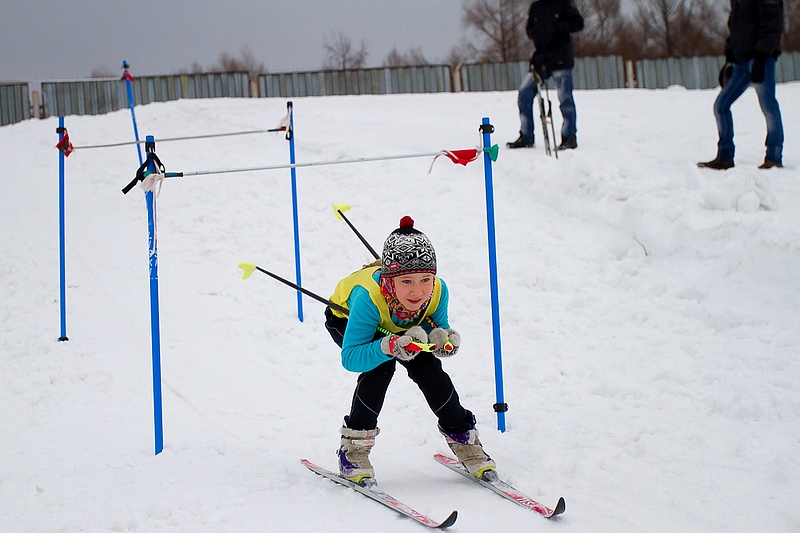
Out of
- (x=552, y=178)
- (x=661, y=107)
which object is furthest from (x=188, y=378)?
(x=661, y=107)

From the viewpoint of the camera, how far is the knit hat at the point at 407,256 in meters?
2.96

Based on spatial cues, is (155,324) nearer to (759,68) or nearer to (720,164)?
(720,164)

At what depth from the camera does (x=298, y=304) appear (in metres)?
5.84

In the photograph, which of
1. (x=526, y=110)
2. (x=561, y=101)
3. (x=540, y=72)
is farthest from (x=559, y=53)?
(x=526, y=110)

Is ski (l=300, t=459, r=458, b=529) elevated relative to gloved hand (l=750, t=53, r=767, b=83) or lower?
lower

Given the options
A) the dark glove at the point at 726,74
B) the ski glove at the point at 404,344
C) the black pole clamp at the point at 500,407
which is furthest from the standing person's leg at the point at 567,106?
the ski glove at the point at 404,344

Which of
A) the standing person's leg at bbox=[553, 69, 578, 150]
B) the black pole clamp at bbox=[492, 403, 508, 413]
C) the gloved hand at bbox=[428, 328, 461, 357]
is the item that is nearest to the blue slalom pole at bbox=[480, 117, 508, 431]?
the black pole clamp at bbox=[492, 403, 508, 413]

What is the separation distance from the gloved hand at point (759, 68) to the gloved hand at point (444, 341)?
16.0 ft

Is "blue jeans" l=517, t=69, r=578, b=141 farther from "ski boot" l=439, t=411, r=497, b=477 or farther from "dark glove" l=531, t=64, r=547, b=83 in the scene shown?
"ski boot" l=439, t=411, r=497, b=477

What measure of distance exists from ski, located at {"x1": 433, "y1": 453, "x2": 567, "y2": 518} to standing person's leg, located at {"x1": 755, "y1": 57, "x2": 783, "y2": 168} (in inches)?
192

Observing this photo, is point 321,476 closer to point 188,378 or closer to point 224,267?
point 188,378

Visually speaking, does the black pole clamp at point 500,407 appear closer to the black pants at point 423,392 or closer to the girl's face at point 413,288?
the black pants at point 423,392

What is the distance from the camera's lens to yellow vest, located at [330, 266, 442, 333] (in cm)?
311

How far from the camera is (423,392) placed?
3.20 m
